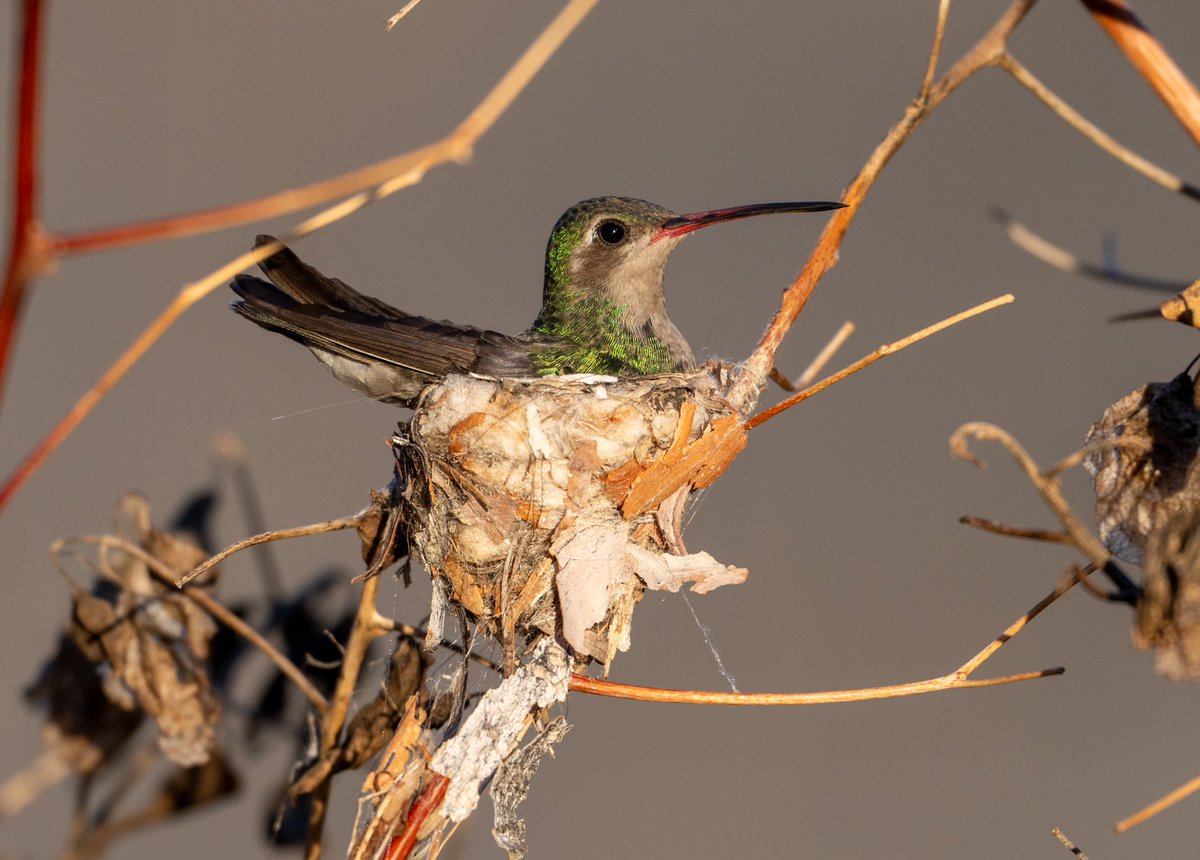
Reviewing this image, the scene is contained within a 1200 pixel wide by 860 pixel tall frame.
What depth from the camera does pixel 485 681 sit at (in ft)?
7.24

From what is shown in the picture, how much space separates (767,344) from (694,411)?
572 millimetres

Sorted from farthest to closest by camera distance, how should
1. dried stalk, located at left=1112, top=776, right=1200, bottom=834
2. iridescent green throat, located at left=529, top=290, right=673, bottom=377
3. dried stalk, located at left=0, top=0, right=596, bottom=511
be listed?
iridescent green throat, located at left=529, top=290, right=673, bottom=377 → dried stalk, located at left=1112, top=776, right=1200, bottom=834 → dried stalk, located at left=0, top=0, right=596, bottom=511

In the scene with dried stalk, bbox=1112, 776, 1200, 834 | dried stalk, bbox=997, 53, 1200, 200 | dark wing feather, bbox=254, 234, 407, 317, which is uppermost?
dark wing feather, bbox=254, 234, 407, 317

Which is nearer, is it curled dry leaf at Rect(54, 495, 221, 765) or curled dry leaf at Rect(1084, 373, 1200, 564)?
curled dry leaf at Rect(1084, 373, 1200, 564)

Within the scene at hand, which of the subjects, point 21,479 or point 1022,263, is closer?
point 21,479

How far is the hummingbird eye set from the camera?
3811mm

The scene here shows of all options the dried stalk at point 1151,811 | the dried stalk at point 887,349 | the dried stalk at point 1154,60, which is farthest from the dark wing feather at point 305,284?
the dried stalk at point 1151,811

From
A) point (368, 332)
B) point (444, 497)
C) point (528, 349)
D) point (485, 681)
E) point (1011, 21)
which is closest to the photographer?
point (1011, 21)

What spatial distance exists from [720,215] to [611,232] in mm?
546

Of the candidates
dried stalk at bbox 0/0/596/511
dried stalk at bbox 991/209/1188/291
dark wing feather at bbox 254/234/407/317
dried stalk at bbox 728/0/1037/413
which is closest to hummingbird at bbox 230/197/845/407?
dark wing feather at bbox 254/234/407/317

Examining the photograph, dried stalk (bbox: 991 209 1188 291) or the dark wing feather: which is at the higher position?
the dark wing feather

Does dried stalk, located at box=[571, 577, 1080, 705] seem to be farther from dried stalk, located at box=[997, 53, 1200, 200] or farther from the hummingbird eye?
the hummingbird eye

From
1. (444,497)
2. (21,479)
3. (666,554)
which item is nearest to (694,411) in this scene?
(666,554)

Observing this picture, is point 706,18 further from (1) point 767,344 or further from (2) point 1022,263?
(1) point 767,344
